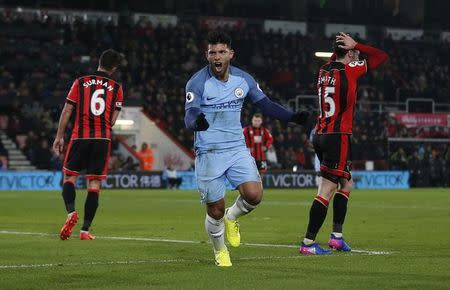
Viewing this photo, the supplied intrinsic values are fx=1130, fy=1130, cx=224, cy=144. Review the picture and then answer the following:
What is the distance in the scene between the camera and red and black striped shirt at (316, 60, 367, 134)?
38.6ft

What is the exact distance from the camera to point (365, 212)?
69.8ft

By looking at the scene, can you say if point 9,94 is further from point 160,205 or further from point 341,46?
point 341,46

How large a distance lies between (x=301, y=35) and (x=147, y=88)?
11.7m

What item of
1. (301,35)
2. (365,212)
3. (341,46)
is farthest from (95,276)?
(301,35)

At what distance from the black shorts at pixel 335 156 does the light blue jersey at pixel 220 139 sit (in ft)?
5.34

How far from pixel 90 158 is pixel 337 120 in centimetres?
363

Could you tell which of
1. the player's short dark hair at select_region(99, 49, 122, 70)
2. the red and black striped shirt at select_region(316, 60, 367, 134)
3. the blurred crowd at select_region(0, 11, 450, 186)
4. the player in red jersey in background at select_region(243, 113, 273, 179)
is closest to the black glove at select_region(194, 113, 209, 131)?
the red and black striped shirt at select_region(316, 60, 367, 134)

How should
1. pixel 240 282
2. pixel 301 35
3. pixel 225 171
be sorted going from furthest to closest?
pixel 301 35, pixel 225 171, pixel 240 282

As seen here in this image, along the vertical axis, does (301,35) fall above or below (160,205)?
above

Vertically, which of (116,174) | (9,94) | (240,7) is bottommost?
(116,174)

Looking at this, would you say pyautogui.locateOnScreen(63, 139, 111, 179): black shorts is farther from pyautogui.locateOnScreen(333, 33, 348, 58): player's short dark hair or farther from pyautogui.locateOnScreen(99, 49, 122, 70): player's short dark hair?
pyautogui.locateOnScreen(333, 33, 348, 58): player's short dark hair

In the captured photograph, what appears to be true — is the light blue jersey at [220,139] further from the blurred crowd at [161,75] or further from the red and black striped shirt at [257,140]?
the blurred crowd at [161,75]

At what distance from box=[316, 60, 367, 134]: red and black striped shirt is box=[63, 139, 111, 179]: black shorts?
10.9 ft

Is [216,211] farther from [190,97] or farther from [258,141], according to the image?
[258,141]
